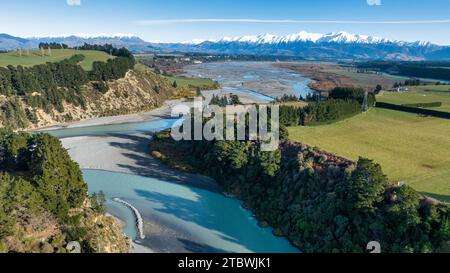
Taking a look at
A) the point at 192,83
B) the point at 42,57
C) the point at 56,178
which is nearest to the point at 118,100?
the point at 42,57

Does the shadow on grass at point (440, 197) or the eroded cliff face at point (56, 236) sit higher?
the shadow on grass at point (440, 197)

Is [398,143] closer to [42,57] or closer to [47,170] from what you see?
[47,170]

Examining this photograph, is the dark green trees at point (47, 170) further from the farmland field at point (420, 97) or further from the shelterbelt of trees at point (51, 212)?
the farmland field at point (420, 97)

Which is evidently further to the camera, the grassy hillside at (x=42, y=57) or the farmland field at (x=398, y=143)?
the grassy hillside at (x=42, y=57)

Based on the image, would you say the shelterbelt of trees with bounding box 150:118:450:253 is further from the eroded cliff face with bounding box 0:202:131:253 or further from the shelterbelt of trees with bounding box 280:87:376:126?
the eroded cliff face with bounding box 0:202:131:253

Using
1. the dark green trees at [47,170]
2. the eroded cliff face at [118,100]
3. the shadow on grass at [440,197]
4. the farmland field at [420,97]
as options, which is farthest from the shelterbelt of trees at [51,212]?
the farmland field at [420,97]

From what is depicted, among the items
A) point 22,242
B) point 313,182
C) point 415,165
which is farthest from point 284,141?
point 22,242

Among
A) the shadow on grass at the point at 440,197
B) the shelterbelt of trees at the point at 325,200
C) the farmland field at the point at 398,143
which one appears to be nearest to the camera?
the shelterbelt of trees at the point at 325,200
